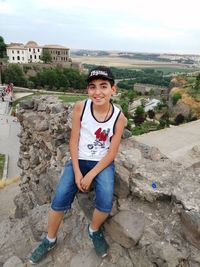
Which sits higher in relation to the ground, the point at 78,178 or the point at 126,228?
the point at 78,178

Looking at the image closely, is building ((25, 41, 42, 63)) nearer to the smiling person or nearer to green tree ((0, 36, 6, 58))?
green tree ((0, 36, 6, 58))

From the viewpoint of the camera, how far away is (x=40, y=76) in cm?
4625

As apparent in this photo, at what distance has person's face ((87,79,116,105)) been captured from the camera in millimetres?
2734

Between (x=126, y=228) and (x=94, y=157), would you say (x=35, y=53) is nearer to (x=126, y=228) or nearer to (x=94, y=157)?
(x=94, y=157)

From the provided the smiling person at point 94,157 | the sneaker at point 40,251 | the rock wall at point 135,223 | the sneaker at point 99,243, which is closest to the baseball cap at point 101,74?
the smiling person at point 94,157

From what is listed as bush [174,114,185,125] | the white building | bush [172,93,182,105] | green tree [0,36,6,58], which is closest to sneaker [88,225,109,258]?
bush [174,114,185,125]

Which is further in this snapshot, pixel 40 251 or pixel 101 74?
pixel 40 251

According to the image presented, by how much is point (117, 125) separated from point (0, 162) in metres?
12.2

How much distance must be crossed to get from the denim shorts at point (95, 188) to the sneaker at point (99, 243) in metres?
0.31

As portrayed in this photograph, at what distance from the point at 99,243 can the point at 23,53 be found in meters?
63.8

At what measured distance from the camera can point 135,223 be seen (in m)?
2.72

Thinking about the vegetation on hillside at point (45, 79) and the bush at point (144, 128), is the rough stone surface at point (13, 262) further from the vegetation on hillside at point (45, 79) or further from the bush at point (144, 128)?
the vegetation on hillside at point (45, 79)

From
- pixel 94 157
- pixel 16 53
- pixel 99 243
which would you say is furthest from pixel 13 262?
pixel 16 53

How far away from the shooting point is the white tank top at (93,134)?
2.87m
